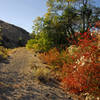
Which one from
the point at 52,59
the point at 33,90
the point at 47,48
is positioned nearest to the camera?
the point at 33,90

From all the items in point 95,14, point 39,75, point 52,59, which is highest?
point 95,14

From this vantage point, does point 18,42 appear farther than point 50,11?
Yes

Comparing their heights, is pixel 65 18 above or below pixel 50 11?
below

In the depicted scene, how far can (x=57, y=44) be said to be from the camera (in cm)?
1338

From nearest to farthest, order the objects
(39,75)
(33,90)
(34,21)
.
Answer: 1. (33,90)
2. (39,75)
3. (34,21)

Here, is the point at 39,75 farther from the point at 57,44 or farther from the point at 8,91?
the point at 57,44

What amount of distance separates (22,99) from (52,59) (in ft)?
16.0

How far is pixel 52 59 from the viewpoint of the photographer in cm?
792

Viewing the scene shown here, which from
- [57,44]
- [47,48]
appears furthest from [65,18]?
[47,48]

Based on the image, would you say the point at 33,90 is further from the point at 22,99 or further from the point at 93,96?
the point at 93,96

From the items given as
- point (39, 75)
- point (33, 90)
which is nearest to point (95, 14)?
point (39, 75)

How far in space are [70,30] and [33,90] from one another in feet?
42.2

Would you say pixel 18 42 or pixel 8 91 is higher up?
pixel 18 42

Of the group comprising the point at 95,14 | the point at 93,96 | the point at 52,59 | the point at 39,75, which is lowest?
the point at 93,96
